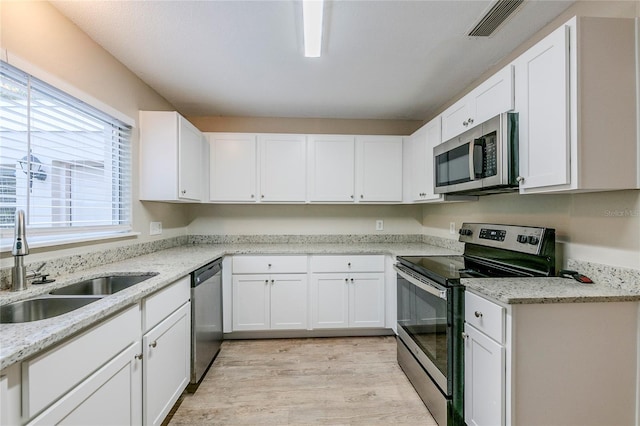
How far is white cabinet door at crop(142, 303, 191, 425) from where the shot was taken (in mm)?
1482

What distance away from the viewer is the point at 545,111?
1.38m

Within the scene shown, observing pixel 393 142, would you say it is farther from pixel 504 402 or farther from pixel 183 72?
pixel 504 402

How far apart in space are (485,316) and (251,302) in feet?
6.94

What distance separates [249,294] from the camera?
2855mm

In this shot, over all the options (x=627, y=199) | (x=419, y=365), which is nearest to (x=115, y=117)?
(x=419, y=365)

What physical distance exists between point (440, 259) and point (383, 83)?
1583 millimetres

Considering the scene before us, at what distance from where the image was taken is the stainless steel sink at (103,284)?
157cm

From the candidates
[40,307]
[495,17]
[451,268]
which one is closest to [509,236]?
[451,268]

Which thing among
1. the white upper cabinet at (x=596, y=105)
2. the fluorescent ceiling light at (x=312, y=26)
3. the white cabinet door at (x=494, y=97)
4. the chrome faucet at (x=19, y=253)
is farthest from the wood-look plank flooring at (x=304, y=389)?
the fluorescent ceiling light at (x=312, y=26)

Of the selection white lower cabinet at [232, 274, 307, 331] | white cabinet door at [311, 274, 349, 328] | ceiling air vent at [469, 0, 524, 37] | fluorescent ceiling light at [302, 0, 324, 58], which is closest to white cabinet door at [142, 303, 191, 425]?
white lower cabinet at [232, 274, 307, 331]

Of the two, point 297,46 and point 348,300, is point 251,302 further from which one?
point 297,46

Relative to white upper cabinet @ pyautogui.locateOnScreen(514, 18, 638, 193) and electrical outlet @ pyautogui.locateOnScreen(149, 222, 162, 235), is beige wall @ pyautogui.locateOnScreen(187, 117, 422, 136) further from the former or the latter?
white upper cabinet @ pyautogui.locateOnScreen(514, 18, 638, 193)

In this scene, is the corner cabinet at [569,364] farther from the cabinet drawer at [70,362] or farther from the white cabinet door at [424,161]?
the cabinet drawer at [70,362]

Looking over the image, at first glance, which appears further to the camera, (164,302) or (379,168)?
(379,168)
